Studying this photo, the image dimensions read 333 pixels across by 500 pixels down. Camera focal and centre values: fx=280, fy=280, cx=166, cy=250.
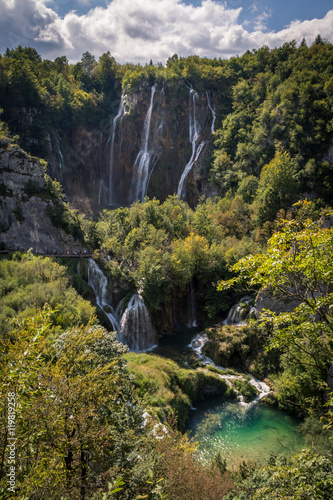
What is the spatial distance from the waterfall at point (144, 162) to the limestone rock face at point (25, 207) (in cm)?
2620

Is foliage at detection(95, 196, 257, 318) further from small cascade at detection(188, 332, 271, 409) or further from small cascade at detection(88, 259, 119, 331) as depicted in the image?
small cascade at detection(188, 332, 271, 409)

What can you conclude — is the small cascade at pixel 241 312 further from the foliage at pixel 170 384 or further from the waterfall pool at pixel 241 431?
the waterfall pool at pixel 241 431

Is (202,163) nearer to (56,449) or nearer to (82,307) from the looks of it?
(82,307)

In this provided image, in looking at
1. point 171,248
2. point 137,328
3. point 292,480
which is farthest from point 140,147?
point 292,480

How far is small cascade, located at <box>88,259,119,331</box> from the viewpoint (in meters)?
25.2

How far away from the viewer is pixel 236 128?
4747 cm

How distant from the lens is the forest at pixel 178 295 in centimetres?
557

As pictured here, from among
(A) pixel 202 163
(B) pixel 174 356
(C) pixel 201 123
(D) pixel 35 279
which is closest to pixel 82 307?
(D) pixel 35 279

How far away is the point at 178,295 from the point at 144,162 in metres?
34.8

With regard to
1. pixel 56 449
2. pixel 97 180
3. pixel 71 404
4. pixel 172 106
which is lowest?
pixel 56 449

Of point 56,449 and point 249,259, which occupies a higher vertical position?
point 249,259

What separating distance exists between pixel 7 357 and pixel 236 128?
50.7 m

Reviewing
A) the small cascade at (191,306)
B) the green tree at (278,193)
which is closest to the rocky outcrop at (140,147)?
the green tree at (278,193)

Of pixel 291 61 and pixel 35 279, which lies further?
pixel 291 61
